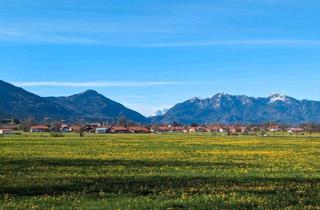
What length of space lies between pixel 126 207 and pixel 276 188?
30.4 feet

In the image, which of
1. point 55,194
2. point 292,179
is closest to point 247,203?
point 55,194

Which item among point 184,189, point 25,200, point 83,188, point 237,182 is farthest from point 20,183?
point 237,182

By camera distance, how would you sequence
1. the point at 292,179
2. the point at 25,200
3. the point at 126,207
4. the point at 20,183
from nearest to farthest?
the point at 126,207 < the point at 25,200 < the point at 20,183 < the point at 292,179

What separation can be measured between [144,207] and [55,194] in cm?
514

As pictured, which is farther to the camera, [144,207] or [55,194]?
[55,194]

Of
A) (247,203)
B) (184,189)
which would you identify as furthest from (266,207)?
(184,189)

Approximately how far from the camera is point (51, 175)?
31.7 metres

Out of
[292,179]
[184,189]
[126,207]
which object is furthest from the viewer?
[292,179]

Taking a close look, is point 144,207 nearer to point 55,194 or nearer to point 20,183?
point 55,194

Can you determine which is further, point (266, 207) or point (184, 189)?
point (184, 189)

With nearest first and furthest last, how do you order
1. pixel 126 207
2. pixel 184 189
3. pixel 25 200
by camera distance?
pixel 126 207
pixel 25 200
pixel 184 189

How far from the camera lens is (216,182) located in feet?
93.8

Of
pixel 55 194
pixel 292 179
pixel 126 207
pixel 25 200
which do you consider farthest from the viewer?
pixel 292 179

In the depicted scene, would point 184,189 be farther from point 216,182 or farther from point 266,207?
point 266,207
